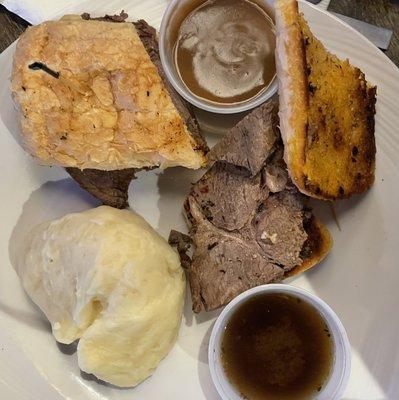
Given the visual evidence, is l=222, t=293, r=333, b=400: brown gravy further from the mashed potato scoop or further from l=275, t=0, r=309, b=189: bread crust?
l=275, t=0, r=309, b=189: bread crust

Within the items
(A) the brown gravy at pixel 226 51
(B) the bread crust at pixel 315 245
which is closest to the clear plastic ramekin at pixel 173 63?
(A) the brown gravy at pixel 226 51

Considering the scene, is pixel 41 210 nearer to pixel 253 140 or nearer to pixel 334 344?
pixel 253 140

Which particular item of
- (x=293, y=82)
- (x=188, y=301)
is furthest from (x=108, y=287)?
(x=293, y=82)

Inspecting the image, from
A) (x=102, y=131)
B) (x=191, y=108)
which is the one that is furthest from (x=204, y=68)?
(x=102, y=131)

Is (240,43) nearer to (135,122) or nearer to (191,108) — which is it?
(191,108)

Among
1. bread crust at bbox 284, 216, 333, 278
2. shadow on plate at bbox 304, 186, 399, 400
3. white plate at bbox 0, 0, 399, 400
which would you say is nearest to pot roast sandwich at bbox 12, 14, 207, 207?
white plate at bbox 0, 0, 399, 400

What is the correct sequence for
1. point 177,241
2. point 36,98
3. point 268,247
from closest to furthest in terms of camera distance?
1. point 36,98
2. point 268,247
3. point 177,241
